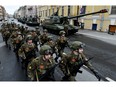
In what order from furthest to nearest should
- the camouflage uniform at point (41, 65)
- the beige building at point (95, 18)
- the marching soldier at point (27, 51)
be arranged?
the beige building at point (95, 18)
the marching soldier at point (27, 51)
the camouflage uniform at point (41, 65)

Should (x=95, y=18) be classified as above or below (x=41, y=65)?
above

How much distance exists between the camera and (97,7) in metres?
23.4

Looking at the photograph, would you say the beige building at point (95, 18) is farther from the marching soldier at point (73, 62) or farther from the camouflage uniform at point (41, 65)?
the camouflage uniform at point (41, 65)

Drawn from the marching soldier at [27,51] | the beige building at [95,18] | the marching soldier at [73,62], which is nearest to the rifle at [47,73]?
the marching soldier at [73,62]

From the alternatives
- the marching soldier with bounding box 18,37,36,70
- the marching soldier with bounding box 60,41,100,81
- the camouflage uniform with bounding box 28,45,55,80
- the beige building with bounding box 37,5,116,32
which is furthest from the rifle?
the beige building with bounding box 37,5,116,32

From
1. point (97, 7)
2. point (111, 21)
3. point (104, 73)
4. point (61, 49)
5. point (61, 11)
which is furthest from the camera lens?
point (61, 11)

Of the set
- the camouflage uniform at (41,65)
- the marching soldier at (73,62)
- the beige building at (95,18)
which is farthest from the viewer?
the beige building at (95,18)

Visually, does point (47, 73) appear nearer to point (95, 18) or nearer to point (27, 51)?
point (27, 51)

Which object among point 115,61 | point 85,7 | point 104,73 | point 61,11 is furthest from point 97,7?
point 104,73

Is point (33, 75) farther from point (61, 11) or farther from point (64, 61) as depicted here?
point (61, 11)

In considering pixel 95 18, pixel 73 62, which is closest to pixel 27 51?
pixel 73 62

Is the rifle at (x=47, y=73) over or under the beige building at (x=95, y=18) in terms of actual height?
under

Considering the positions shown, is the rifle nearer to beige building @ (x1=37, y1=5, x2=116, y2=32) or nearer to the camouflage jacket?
the camouflage jacket
